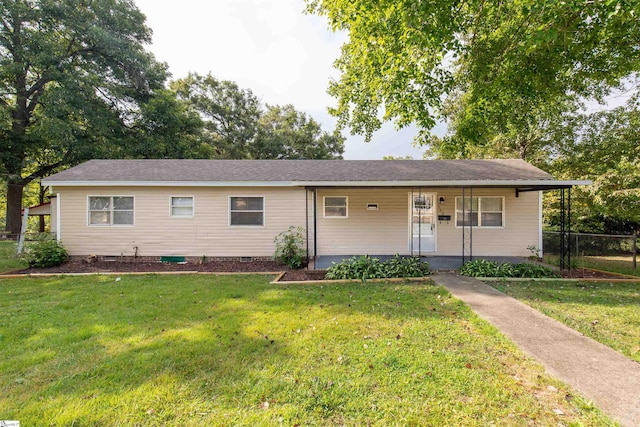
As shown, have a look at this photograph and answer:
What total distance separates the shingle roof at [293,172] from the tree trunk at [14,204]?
10350mm

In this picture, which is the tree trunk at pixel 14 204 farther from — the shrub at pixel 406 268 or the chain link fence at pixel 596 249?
the chain link fence at pixel 596 249

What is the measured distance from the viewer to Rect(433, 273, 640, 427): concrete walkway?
227 centimetres

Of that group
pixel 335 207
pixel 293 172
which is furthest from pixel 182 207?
pixel 335 207

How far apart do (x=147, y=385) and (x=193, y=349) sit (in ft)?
2.24

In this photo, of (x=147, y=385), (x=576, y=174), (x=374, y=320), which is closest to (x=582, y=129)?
(x=576, y=174)

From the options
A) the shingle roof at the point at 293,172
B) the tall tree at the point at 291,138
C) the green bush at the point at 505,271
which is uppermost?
the tall tree at the point at 291,138

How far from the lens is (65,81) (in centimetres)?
1434

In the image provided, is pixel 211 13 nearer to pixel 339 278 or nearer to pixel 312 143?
pixel 339 278

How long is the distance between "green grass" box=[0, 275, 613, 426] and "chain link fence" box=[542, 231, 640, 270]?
660cm

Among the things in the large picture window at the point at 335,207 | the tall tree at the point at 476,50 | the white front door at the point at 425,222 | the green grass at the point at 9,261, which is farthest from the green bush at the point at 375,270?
the green grass at the point at 9,261

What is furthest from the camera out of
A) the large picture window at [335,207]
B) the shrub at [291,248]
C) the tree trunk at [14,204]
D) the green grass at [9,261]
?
the tree trunk at [14,204]

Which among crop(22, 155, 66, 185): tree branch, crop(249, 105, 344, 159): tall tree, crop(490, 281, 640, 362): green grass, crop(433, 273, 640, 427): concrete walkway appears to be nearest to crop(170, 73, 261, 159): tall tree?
crop(249, 105, 344, 159): tall tree

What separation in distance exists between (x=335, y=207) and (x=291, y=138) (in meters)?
16.2

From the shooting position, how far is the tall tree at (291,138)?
22953 millimetres
